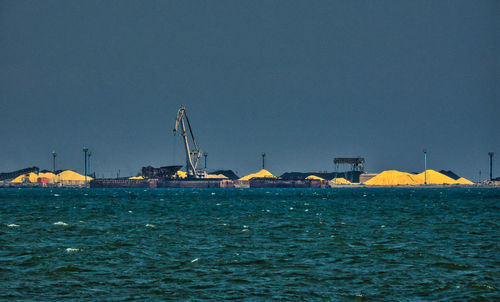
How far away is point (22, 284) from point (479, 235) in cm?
3470

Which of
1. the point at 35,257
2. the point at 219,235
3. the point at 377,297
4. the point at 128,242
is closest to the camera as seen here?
the point at 377,297

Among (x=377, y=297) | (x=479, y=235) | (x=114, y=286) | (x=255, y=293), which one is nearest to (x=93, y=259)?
(x=114, y=286)

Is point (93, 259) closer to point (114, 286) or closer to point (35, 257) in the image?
point (35, 257)

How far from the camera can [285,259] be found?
109 feet

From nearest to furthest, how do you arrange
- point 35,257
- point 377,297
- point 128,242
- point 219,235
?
point 377,297 → point 35,257 → point 128,242 → point 219,235

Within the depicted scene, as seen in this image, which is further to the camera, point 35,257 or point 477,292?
point 35,257

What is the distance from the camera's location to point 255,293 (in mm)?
24281

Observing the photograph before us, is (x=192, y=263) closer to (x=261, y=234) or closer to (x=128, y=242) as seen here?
(x=128, y=242)

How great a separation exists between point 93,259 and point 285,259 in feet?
34.2

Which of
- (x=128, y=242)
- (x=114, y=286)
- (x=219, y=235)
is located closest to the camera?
(x=114, y=286)

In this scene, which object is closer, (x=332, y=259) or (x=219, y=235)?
(x=332, y=259)

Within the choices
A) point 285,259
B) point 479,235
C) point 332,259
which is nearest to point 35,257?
point 285,259

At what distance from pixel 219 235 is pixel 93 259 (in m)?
14.5

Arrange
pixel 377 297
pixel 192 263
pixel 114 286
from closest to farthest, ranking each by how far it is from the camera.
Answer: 1. pixel 377 297
2. pixel 114 286
3. pixel 192 263
